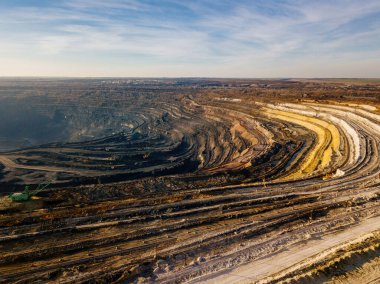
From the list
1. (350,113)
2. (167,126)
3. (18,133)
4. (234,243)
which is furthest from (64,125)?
(234,243)

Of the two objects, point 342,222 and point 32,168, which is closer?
point 342,222

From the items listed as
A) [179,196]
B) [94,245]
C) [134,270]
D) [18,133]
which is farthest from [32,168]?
[18,133]

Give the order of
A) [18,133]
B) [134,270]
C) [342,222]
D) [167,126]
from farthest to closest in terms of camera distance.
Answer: [18,133], [167,126], [342,222], [134,270]

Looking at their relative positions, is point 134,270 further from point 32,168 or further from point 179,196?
point 32,168

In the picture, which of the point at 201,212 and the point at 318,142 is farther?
the point at 318,142

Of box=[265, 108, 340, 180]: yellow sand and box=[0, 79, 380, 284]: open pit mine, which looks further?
box=[265, 108, 340, 180]: yellow sand

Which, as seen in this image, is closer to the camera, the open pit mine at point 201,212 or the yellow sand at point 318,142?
the open pit mine at point 201,212

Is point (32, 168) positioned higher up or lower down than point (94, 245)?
lower down

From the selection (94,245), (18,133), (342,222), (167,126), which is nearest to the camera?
(94,245)

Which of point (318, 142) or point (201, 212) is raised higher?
point (201, 212)

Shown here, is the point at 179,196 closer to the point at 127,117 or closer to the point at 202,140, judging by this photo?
the point at 202,140
